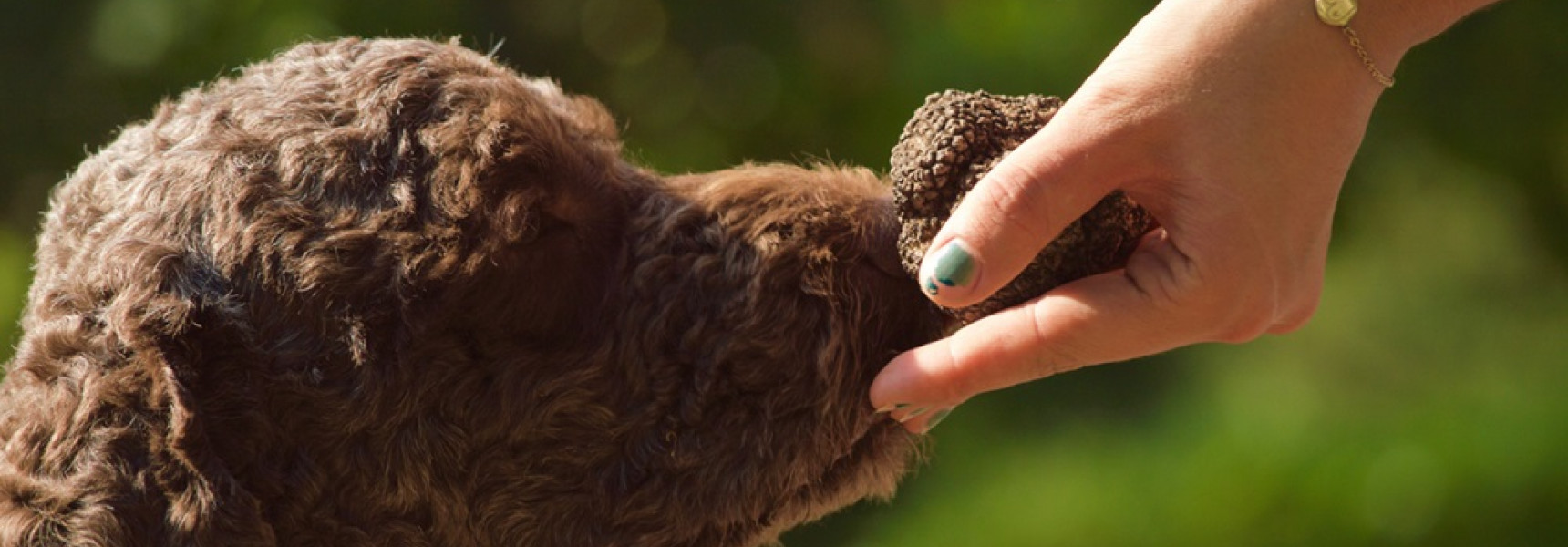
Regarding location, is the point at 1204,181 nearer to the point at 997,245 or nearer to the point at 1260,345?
the point at 997,245

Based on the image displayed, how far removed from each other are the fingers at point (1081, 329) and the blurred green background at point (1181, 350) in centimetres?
275

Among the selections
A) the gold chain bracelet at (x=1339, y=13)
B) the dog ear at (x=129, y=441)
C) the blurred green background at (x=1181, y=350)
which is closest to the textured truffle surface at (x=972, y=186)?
the gold chain bracelet at (x=1339, y=13)

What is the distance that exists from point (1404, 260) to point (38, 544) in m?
4.79

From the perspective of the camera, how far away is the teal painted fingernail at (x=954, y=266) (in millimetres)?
2111

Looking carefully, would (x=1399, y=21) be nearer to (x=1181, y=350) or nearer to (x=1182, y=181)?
(x=1182, y=181)

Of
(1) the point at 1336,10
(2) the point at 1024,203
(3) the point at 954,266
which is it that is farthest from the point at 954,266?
(1) the point at 1336,10

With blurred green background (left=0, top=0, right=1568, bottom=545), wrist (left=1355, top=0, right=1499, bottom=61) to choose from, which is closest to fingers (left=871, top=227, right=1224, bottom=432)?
wrist (left=1355, top=0, right=1499, bottom=61)

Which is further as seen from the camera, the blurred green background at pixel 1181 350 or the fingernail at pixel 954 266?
the blurred green background at pixel 1181 350

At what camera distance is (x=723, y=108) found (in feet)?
20.2

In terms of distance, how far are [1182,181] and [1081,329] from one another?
0.83ft

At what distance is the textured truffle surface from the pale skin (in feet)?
0.18

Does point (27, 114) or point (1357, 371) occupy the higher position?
point (27, 114)

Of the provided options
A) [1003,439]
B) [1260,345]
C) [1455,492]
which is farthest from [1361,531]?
[1003,439]

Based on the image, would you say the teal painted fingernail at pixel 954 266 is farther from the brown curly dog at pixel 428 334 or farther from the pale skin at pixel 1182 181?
the brown curly dog at pixel 428 334
